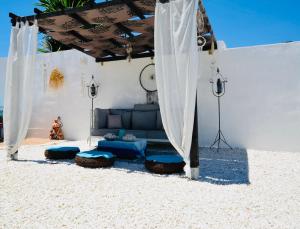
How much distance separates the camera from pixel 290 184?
296 centimetres

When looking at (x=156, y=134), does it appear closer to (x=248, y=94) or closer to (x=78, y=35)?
(x=248, y=94)

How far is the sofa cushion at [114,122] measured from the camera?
6.05 m

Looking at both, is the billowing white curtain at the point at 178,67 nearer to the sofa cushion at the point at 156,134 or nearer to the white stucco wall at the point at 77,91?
the sofa cushion at the point at 156,134

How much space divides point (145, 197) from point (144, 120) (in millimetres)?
3533

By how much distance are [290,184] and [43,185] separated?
304cm

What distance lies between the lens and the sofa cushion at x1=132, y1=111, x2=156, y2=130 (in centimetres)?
591

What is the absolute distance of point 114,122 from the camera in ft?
20.0

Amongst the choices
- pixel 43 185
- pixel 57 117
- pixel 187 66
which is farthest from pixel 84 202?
pixel 57 117

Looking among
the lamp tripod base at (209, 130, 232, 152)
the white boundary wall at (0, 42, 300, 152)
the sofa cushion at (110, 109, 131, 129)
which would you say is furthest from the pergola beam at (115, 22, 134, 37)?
the lamp tripod base at (209, 130, 232, 152)

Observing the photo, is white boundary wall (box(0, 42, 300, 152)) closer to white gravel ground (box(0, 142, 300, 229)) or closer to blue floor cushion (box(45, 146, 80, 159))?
white gravel ground (box(0, 142, 300, 229))

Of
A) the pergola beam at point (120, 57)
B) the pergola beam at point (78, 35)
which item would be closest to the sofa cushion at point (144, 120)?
the pergola beam at point (120, 57)

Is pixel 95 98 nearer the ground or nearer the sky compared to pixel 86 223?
nearer the sky

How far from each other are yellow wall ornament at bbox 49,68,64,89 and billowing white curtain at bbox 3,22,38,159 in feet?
11.1

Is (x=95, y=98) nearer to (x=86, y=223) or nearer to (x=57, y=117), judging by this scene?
(x=57, y=117)
